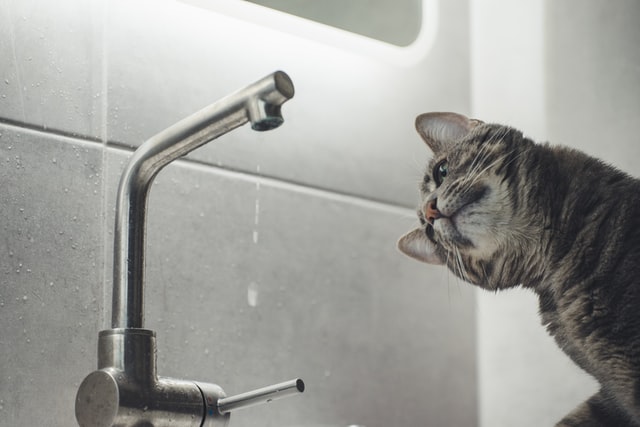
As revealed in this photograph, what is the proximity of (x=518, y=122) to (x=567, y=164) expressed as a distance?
37cm

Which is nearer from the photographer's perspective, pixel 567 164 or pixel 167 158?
pixel 167 158

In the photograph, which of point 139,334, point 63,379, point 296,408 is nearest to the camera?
point 139,334

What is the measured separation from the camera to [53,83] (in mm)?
1060

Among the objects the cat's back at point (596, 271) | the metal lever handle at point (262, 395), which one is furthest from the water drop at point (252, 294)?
the cat's back at point (596, 271)

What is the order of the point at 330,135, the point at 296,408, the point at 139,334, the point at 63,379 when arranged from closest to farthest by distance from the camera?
the point at 139,334 → the point at 63,379 → the point at 296,408 → the point at 330,135

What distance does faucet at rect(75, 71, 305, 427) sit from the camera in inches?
33.1

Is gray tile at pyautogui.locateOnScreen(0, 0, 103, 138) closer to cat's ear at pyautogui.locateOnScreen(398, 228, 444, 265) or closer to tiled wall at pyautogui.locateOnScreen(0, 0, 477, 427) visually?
tiled wall at pyautogui.locateOnScreen(0, 0, 477, 427)

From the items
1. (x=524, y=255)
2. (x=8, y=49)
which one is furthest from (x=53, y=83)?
(x=524, y=255)

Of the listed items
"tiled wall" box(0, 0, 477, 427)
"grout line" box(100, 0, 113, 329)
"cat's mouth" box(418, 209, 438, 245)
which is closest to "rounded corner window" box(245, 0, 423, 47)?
"tiled wall" box(0, 0, 477, 427)

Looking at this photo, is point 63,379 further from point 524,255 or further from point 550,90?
point 550,90

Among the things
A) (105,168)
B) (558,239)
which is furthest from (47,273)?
(558,239)

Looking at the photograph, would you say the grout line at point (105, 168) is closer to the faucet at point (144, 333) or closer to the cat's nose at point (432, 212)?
the faucet at point (144, 333)

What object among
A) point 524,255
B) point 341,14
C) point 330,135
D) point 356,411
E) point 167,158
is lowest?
point 356,411

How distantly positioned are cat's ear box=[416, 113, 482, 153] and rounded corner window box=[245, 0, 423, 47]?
0.89 feet
